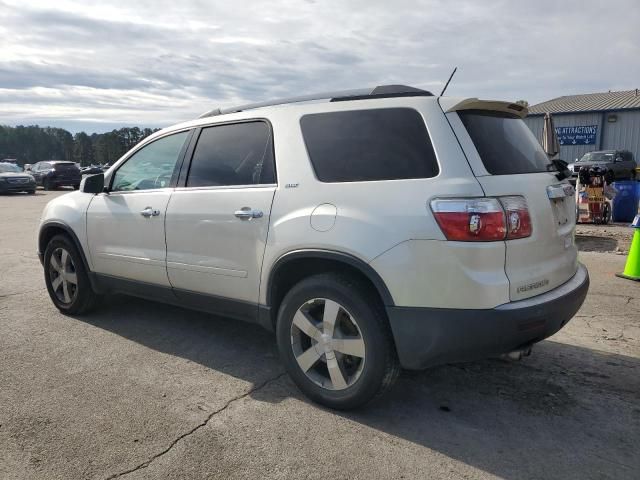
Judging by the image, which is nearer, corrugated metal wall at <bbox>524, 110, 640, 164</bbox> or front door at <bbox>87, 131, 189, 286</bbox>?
front door at <bbox>87, 131, 189, 286</bbox>

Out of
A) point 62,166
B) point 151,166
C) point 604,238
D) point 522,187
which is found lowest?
point 604,238

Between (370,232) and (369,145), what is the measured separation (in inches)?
22.3

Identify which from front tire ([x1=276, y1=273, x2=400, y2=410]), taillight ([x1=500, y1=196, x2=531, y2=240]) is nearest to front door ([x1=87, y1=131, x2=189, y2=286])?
front tire ([x1=276, y1=273, x2=400, y2=410])

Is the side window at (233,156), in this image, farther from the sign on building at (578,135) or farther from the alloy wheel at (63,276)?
the sign on building at (578,135)

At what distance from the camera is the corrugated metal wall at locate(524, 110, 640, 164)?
33.7 metres

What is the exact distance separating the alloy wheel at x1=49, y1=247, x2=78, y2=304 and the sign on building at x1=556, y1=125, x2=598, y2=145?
3591cm

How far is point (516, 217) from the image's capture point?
2.74 meters

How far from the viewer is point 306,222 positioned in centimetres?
311

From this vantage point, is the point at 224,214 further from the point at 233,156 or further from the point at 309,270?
the point at 309,270

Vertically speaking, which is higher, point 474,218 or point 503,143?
point 503,143

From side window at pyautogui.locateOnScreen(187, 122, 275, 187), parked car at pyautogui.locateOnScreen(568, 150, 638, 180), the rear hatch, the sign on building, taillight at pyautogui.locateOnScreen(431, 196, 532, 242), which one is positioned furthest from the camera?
the sign on building

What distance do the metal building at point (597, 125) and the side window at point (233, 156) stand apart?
33683mm

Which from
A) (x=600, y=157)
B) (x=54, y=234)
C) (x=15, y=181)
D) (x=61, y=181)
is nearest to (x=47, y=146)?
(x=61, y=181)

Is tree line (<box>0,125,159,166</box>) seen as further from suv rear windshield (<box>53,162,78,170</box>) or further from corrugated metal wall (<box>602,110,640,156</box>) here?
corrugated metal wall (<box>602,110,640,156</box>)
